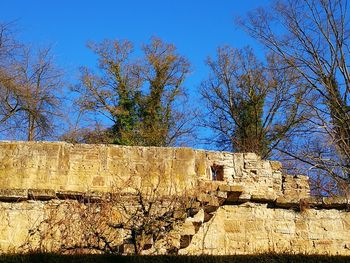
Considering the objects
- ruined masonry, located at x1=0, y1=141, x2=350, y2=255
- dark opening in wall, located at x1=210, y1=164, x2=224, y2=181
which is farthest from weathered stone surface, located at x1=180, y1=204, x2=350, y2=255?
dark opening in wall, located at x1=210, y1=164, x2=224, y2=181

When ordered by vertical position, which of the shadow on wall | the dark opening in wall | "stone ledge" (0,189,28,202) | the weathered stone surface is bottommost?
the shadow on wall

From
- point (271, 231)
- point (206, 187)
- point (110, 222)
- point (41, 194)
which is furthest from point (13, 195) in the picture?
point (271, 231)

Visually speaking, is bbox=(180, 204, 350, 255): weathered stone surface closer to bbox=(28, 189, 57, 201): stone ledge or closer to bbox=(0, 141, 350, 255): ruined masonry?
bbox=(0, 141, 350, 255): ruined masonry

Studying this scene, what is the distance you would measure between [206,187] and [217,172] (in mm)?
523

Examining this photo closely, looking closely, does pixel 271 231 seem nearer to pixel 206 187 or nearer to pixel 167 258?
pixel 206 187

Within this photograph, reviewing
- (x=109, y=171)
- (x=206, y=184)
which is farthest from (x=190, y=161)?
(x=109, y=171)

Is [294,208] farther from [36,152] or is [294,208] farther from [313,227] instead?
[36,152]

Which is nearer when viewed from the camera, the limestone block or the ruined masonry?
the limestone block

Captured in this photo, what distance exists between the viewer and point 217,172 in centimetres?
970

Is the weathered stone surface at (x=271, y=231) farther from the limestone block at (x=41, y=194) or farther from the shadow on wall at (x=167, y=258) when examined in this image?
the limestone block at (x=41, y=194)

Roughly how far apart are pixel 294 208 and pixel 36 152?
193 inches

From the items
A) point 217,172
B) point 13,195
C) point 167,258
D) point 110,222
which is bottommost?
point 167,258

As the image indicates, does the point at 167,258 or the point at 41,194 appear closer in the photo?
the point at 167,258

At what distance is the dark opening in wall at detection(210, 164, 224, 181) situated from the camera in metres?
9.62
